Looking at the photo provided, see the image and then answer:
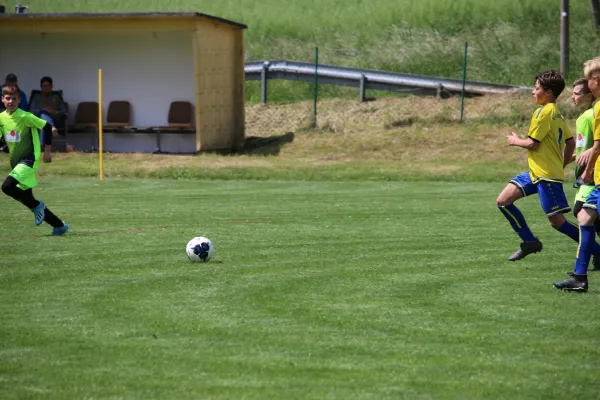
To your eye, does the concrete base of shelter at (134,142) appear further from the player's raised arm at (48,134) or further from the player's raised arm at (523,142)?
the player's raised arm at (523,142)

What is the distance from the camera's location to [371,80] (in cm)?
3309

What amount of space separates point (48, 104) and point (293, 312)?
64.4 ft

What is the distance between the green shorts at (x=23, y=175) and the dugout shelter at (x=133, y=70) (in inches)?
576

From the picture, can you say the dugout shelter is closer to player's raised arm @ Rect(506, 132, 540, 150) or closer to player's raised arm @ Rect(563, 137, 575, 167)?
player's raised arm @ Rect(563, 137, 575, 167)

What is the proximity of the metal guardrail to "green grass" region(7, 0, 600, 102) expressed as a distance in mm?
1101

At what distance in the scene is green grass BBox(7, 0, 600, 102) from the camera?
35.8 metres

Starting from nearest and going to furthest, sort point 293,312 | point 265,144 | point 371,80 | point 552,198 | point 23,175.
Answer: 1. point 293,312
2. point 552,198
3. point 23,175
4. point 265,144
5. point 371,80

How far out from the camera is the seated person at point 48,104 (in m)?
25.7

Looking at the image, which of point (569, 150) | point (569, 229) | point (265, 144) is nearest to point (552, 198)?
point (569, 229)

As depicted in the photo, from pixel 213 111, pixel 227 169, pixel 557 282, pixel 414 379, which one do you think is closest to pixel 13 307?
pixel 414 379

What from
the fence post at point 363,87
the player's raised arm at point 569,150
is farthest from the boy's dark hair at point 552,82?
the fence post at point 363,87

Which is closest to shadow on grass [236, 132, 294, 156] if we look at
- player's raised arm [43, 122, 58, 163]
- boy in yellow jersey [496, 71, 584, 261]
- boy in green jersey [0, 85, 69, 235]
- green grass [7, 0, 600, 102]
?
green grass [7, 0, 600, 102]

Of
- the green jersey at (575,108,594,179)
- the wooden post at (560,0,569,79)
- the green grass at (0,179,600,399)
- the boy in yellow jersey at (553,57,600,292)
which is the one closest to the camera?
the green grass at (0,179,600,399)

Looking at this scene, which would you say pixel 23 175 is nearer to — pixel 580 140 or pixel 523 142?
pixel 523 142
